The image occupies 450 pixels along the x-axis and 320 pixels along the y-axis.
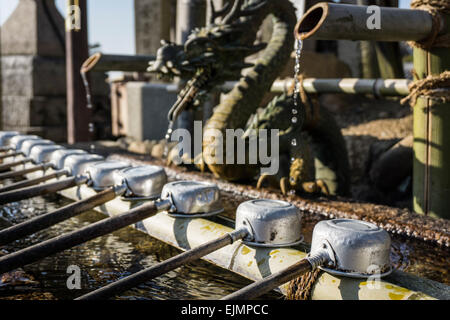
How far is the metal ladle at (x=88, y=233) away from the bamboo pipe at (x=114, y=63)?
7.24 feet

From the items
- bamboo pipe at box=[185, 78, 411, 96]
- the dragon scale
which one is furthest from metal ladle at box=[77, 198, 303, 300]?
bamboo pipe at box=[185, 78, 411, 96]

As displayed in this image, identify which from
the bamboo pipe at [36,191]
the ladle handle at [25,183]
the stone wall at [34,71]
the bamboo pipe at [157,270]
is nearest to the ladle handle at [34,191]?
the bamboo pipe at [36,191]

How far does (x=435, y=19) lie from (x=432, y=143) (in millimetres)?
599

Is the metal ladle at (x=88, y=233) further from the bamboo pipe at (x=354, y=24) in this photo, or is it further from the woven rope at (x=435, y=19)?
the woven rope at (x=435, y=19)

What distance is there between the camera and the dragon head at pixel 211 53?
299cm

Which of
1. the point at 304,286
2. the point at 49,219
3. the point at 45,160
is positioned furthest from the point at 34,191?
the point at 304,286

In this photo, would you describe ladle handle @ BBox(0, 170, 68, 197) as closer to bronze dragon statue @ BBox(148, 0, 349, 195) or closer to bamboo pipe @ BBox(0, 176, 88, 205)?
bamboo pipe @ BBox(0, 176, 88, 205)

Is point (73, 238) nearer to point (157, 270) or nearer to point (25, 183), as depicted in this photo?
point (157, 270)

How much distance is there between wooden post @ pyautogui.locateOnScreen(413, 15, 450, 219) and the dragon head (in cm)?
118

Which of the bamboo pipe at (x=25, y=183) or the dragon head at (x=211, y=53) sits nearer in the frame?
the bamboo pipe at (x=25, y=183)

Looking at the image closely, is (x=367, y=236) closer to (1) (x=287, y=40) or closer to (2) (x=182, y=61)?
(2) (x=182, y=61)

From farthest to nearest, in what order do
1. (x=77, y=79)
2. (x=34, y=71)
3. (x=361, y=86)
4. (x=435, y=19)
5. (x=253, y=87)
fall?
(x=34, y=71) → (x=77, y=79) → (x=361, y=86) → (x=253, y=87) → (x=435, y=19)

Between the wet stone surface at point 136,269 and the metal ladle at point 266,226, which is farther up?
the metal ladle at point 266,226

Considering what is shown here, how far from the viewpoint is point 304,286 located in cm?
123
